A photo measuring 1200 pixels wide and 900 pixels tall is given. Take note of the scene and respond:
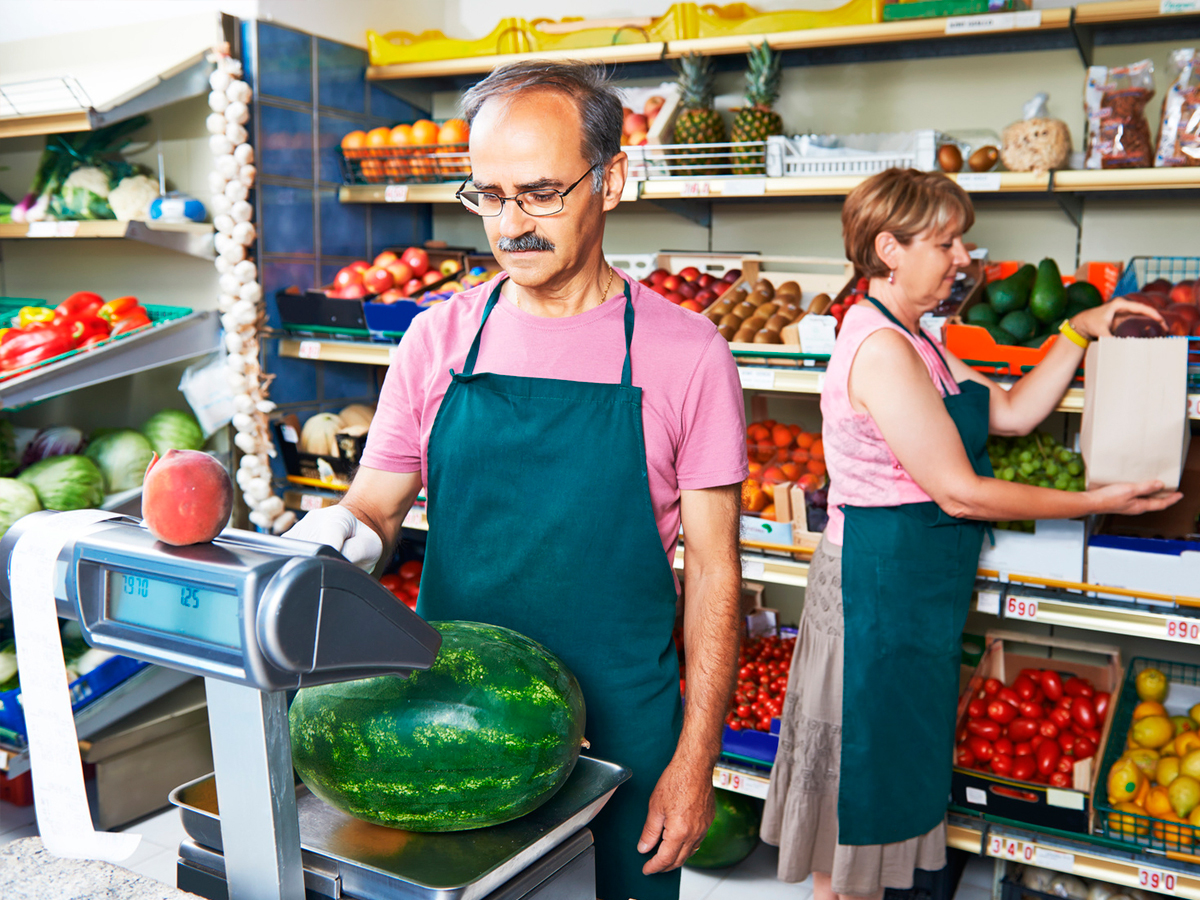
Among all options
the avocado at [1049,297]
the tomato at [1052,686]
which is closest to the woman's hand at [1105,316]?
the avocado at [1049,297]

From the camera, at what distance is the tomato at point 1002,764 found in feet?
8.07

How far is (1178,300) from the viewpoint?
2.25 meters

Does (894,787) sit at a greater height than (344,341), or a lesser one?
lesser

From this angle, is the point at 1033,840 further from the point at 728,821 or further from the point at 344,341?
the point at 344,341

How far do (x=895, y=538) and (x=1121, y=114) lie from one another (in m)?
1.22

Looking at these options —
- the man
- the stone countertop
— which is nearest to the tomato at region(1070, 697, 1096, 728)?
the man

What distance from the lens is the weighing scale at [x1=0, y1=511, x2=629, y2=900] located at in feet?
2.25

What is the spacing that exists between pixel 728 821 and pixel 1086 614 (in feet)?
3.75

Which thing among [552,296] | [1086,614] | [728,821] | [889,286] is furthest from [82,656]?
[1086,614]

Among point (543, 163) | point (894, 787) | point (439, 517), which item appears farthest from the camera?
point (894, 787)

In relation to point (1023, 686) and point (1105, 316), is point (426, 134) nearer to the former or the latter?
point (1105, 316)


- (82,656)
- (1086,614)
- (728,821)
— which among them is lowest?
(728,821)

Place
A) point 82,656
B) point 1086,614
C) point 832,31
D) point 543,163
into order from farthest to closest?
1. point 82,656
2. point 832,31
3. point 1086,614
4. point 543,163

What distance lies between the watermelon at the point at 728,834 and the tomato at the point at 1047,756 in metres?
Answer: 0.83
